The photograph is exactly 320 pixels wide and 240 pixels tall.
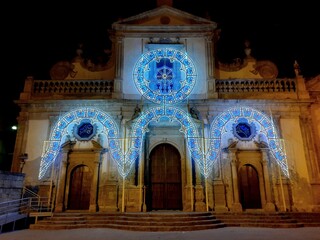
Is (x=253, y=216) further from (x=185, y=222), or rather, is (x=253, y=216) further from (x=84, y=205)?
(x=84, y=205)

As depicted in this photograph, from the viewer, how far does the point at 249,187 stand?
1398 cm

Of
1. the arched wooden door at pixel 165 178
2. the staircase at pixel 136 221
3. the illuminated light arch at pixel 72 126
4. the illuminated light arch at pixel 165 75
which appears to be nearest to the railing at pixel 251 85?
the illuminated light arch at pixel 165 75

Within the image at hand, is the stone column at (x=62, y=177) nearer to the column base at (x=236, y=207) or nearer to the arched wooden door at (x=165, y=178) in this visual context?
the arched wooden door at (x=165, y=178)

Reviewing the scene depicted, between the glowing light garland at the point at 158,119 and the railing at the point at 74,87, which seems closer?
the glowing light garland at the point at 158,119

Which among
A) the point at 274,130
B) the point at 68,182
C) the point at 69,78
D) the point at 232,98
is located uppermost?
the point at 69,78

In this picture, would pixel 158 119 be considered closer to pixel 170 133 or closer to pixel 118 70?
pixel 170 133

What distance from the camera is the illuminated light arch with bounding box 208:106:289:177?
13758mm

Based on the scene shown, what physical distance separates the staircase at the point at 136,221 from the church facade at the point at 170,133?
202cm

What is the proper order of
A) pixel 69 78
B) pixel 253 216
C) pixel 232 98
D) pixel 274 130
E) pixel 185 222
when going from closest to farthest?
pixel 185 222
pixel 253 216
pixel 274 130
pixel 232 98
pixel 69 78

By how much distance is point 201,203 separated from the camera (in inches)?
512

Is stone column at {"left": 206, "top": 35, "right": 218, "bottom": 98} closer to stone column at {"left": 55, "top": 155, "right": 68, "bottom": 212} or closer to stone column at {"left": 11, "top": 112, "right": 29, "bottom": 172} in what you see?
stone column at {"left": 55, "top": 155, "right": 68, "bottom": 212}

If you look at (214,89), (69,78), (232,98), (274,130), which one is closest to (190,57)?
(214,89)

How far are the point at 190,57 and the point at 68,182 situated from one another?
9.54 metres

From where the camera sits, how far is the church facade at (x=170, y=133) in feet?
44.2
